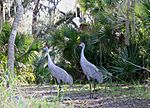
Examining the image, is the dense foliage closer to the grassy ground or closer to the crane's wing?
the grassy ground

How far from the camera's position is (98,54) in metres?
16.8

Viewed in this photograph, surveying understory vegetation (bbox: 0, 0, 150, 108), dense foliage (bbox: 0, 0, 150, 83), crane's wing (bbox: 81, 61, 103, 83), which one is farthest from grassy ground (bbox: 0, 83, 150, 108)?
dense foliage (bbox: 0, 0, 150, 83)

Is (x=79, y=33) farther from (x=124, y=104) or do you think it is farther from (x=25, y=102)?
(x=25, y=102)

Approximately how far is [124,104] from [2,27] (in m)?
8.44

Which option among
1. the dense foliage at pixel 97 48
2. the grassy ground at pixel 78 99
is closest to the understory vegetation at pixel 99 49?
the dense foliage at pixel 97 48

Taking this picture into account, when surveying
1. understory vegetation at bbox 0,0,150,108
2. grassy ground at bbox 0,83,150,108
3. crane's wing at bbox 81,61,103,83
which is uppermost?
understory vegetation at bbox 0,0,150,108

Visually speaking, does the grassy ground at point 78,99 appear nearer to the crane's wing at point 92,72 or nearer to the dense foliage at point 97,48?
the crane's wing at point 92,72

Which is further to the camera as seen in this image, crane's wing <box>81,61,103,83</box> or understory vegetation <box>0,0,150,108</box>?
understory vegetation <box>0,0,150,108</box>

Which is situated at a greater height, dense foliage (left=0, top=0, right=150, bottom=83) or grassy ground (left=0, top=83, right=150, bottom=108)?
dense foliage (left=0, top=0, right=150, bottom=83)

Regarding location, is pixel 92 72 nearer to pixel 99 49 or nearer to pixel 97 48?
pixel 99 49

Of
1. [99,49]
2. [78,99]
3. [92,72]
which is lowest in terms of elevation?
[78,99]

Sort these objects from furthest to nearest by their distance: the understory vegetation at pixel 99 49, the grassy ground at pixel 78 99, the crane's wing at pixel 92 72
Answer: the understory vegetation at pixel 99 49 → the crane's wing at pixel 92 72 → the grassy ground at pixel 78 99

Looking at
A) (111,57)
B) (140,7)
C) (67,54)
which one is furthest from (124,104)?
(67,54)

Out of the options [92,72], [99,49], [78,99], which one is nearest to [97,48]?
[99,49]
